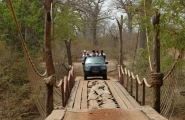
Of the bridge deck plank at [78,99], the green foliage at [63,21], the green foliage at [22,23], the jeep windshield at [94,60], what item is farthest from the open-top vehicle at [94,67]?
the green foliage at [63,21]

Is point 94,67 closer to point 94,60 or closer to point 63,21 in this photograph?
point 94,60

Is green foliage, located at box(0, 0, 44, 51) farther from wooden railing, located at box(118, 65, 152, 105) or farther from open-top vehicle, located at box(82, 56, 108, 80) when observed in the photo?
wooden railing, located at box(118, 65, 152, 105)

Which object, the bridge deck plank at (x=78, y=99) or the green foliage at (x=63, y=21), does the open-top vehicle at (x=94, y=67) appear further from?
the green foliage at (x=63, y=21)

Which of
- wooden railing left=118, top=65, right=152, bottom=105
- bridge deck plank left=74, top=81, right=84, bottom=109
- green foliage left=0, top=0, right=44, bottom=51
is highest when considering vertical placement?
green foliage left=0, top=0, right=44, bottom=51

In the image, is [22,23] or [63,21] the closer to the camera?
[22,23]

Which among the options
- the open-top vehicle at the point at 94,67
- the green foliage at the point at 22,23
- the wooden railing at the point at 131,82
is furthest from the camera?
the green foliage at the point at 22,23

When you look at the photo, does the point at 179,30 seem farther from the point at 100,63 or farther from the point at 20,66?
the point at 20,66

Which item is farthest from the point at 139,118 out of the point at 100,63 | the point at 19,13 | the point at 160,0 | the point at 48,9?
the point at 19,13

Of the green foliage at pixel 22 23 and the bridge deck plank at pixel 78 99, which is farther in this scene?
the green foliage at pixel 22 23

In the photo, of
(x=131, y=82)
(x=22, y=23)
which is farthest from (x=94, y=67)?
(x=22, y=23)

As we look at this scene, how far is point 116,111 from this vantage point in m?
5.61

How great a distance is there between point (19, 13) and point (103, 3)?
22.6 metres

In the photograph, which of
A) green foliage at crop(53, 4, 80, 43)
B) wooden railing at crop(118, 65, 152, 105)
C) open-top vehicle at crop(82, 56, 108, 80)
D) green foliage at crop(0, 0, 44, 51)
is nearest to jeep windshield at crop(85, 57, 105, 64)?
open-top vehicle at crop(82, 56, 108, 80)

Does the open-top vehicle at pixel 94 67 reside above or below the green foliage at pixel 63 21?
below
